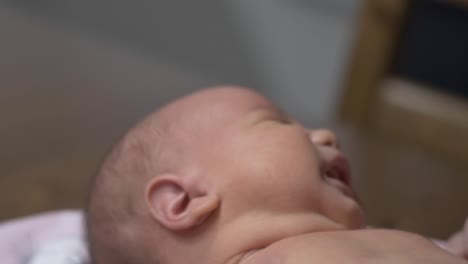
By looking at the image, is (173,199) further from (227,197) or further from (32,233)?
(32,233)

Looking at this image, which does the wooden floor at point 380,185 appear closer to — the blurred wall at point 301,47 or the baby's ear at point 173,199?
the blurred wall at point 301,47

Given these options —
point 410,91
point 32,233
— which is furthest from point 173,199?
point 410,91

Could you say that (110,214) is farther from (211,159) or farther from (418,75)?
(418,75)

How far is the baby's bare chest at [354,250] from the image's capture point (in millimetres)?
706

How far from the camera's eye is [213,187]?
784mm

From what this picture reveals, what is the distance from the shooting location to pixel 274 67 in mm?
1932

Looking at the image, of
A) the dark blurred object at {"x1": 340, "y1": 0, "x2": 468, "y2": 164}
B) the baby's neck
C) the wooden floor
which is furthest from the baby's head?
the dark blurred object at {"x1": 340, "y1": 0, "x2": 468, "y2": 164}

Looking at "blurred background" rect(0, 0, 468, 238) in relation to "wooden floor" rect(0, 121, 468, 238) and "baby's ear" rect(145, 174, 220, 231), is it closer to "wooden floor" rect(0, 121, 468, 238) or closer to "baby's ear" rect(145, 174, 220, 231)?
"wooden floor" rect(0, 121, 468, 238)

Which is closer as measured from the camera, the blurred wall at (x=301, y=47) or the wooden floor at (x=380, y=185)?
the wooden floor at (x=380, y=185)

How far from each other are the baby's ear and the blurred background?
1.90ft

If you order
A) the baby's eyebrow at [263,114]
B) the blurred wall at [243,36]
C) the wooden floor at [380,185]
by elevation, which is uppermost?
the blurred wall at [243,36]

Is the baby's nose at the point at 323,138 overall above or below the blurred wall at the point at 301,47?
below

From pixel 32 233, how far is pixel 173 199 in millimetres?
388

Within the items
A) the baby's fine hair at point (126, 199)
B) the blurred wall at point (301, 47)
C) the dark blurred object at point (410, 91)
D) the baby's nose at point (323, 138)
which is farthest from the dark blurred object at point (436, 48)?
the baby's fine hair at point (126, 199)
